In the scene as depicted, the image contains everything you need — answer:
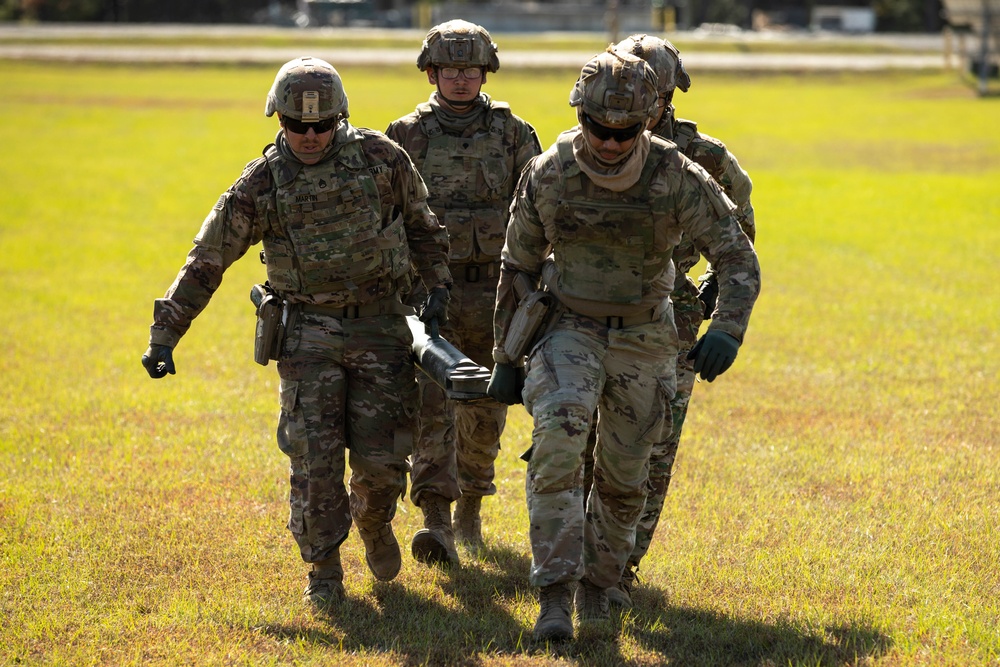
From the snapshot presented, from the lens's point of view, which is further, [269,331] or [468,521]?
[468,521]

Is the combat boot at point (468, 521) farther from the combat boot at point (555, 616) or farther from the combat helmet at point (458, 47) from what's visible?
the combat helmet at point (458, 47)

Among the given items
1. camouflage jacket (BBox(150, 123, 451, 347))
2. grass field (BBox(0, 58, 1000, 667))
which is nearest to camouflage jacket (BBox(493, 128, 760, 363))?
camouflage jacket (BBox(150, 123, 451, 347))

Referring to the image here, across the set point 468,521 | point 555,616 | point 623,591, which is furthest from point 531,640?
point 468,521

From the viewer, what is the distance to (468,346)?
771cm

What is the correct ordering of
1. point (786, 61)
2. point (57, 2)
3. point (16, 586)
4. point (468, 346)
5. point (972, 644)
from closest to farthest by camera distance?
point (972, 644)
point (16, 586)
point (468, 346)
point (786, 61)
point (57, 2)

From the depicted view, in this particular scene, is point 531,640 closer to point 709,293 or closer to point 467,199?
point 709,293

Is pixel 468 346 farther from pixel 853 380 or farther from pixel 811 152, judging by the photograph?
pixel 811 152

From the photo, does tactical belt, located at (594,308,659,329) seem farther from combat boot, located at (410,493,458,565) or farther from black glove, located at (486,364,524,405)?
combat boot, located at (410,493,458,565)

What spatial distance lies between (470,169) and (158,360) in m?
2.19

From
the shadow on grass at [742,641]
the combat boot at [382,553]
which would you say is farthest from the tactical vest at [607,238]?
the combat boot at [382,553]

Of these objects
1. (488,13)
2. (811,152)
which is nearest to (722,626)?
(811,152)

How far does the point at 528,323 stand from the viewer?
598 cm

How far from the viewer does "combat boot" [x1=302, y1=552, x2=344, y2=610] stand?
21.2ft

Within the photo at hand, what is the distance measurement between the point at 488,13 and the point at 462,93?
62.0 meters
